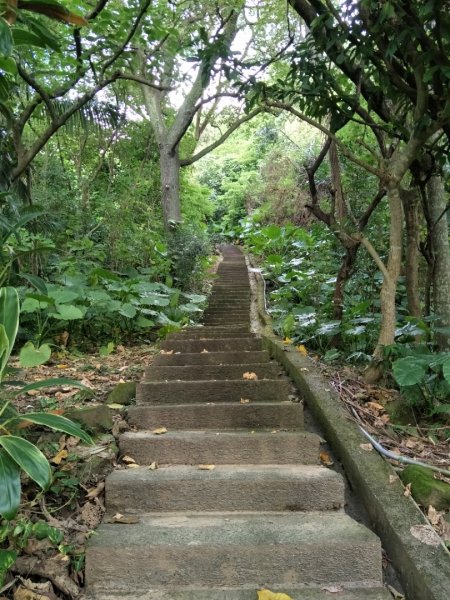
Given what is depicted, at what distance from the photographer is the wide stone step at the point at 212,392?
3.28 meters

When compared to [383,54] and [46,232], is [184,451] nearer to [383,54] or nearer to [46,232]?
[383,54]

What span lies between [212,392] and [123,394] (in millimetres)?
665

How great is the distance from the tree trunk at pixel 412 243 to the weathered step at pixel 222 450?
2040 millimetres

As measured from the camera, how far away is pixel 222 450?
8.53ft

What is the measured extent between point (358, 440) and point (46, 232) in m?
4.90

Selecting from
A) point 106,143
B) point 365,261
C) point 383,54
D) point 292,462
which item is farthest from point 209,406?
point 106,143

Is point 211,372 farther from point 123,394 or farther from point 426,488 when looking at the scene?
point 426,488

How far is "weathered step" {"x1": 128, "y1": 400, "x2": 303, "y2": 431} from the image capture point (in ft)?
9.61

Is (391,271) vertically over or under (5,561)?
over

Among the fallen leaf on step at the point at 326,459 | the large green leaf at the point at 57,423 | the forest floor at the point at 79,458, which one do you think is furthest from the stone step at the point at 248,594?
the fallen leaf on step at the point at 326,459

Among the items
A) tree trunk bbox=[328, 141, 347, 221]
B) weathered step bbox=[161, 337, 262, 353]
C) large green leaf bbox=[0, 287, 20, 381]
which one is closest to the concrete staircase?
large green leaf bbox=[0, 287, 20, 381]

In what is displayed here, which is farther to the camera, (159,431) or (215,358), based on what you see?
(215,358)

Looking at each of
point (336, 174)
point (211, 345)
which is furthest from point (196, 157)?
point (211, 345)

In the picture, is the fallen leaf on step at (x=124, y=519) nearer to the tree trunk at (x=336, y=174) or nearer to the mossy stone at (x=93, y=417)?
the mossy stone at (x=93, y=417)
